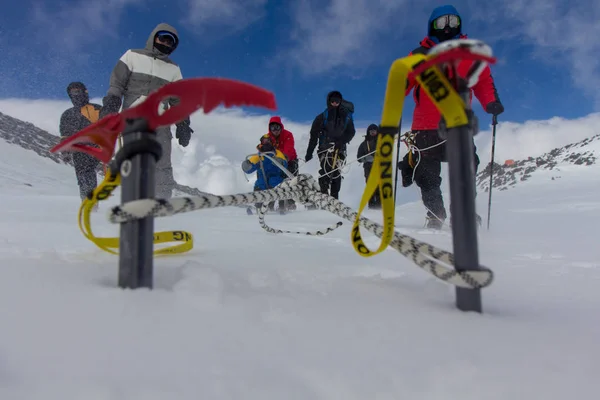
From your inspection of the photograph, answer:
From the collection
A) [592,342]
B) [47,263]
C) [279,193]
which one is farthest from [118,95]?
[592,342]

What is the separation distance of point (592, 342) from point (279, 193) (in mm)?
1505

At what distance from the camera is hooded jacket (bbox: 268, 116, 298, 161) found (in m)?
7.02

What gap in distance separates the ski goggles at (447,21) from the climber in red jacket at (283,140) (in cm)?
384

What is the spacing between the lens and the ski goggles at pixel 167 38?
4133 millimetres

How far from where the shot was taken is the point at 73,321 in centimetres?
70

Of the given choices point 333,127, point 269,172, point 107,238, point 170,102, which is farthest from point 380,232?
point 333,127

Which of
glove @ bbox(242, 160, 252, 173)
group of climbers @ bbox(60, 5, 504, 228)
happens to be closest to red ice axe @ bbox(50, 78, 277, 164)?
group of climbers @ bbox(60, 5, 504, 228)

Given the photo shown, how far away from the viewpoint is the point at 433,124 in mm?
3680

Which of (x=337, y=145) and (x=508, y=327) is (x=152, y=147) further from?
(x=337, y=145)

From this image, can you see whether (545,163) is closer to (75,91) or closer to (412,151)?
(412,151)

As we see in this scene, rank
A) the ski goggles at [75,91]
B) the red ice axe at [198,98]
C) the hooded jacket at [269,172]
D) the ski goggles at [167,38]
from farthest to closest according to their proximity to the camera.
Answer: the hooded jacket at [269,172] → the ski goggles at [75,91] → the ski goggles at [167,38] → the red ice axe at [198,98]

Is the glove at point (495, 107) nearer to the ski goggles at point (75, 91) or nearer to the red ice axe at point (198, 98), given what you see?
the red ice axe at point (198, 98)

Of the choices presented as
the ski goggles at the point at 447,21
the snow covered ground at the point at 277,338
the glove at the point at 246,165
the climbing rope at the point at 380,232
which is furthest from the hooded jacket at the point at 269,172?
the snow covered ground at the point at 277,338

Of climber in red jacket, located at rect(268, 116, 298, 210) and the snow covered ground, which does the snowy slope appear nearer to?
climber in red jacket, located at rect(268, 116, 298, 210)
